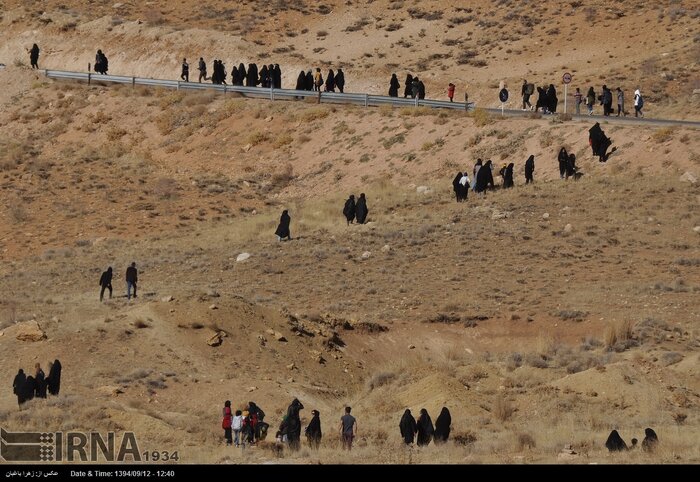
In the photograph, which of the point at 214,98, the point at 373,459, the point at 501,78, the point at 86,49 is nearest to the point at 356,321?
the point at 373,459

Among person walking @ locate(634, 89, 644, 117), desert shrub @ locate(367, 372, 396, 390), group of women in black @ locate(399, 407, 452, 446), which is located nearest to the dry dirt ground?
desert shrub @ locate(367, 372, 396, 390)

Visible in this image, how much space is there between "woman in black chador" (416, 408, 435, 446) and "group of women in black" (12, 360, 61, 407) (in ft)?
23.2

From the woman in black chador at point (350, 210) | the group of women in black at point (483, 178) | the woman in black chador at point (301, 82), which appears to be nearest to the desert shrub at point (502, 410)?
the woman in black chador at point (350, 210)

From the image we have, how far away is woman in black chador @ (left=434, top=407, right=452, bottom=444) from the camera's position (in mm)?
26278

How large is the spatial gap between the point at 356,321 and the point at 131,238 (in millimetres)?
13821

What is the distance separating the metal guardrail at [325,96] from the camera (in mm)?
51219

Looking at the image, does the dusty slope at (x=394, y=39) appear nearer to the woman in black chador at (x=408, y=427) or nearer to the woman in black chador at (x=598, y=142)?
the woman in black chador at (x=598, y=142)

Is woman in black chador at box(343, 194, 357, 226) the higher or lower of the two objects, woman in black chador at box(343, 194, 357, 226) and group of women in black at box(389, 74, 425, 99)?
the lower

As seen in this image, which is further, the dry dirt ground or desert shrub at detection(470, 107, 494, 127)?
desert shrub at detection(470, 107, 494, 127)

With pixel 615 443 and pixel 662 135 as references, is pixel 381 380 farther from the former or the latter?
pixel 662 135

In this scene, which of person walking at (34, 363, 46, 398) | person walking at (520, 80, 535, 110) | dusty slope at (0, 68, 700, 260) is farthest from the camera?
person walking at (520, 80, 535, 110)

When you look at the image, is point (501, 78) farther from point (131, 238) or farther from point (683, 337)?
point (683, 337)

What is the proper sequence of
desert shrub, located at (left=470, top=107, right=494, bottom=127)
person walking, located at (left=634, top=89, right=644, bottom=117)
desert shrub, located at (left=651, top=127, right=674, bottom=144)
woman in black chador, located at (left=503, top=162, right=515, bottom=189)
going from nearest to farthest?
woman in black chador, located at (left=503, top=162, right=515, bottom=189) → desert shrub, located at (left=651, top=127, right=674, bottom=144) → desert shrub, located at (left=470, top=107, right=494, bottom=127) → person walking, located at (left=634, top=89, right=644, bottom=117)

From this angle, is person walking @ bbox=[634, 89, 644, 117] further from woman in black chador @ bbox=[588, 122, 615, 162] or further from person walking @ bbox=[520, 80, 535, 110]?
woman in black chador @ bbox=[588, 122, 615, 162]
